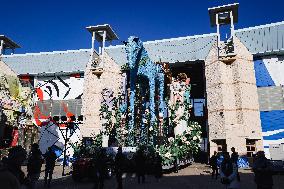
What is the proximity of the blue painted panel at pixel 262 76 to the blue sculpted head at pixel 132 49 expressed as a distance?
48.9ft

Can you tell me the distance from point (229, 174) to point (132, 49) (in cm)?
1367

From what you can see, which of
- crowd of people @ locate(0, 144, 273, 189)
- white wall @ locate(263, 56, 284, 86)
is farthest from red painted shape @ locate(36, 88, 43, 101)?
white wall @ locate(263, 56, 284, 86)

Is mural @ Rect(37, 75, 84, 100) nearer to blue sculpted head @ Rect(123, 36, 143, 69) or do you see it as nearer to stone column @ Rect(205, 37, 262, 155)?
stone column @ Rect(205, 37, 262, 155)

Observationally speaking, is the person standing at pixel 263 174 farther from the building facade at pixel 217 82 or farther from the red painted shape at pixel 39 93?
the red painted shape at pixel 39 93

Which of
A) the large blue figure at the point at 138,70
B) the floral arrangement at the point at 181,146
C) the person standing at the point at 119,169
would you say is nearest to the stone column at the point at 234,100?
the floral arrangement at the point at 181,146

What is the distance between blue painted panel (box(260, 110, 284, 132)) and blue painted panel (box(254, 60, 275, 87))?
2.92 metres

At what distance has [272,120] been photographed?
26891mm

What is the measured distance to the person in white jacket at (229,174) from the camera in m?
6.88

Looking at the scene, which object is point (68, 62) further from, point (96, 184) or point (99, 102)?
point (96, 184)

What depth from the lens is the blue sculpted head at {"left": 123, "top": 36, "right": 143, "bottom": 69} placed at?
63.4ft

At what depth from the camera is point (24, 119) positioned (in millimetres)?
33781

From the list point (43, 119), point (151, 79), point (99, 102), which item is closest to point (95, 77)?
point (99, 102)

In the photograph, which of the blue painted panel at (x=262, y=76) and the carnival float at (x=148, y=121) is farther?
the blue painted panel at (x=262, y=76)

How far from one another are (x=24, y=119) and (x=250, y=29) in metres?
28.1
